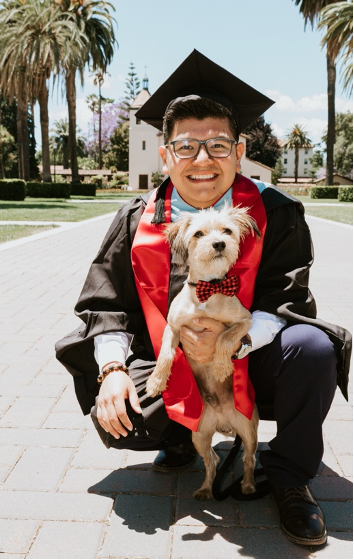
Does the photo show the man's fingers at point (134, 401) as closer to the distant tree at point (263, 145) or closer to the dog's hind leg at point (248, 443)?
the dog's hind leg at point (248, 443)

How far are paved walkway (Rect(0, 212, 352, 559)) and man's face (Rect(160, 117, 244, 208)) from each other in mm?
1579

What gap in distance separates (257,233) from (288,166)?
381 feet

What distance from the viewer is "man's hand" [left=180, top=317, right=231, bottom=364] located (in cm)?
263

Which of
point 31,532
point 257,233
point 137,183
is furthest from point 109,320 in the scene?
point 137,183

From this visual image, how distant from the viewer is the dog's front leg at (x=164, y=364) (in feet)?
8.61

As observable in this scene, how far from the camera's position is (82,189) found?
44250 millimetres

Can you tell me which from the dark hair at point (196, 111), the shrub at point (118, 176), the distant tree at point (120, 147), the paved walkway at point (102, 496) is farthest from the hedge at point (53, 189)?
the distant tree at point (120, 147)

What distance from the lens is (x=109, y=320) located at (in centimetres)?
279

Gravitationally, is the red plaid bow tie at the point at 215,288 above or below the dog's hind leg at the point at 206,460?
above

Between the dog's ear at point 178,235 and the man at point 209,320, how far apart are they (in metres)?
0.08

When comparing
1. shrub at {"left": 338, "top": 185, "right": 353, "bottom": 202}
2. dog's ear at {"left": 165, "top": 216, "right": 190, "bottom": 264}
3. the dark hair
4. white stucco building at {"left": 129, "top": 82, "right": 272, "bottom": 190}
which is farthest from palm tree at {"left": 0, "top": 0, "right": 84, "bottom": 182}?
white stucco building at {"left": 129, "top": 82, "right": 272, "bottom": 190}

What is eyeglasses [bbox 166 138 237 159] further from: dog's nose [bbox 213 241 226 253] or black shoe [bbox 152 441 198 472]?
black shoe [bbox 152 441 198 472]

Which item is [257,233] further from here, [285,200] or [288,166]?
[288,166]

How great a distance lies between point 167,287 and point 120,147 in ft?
276
